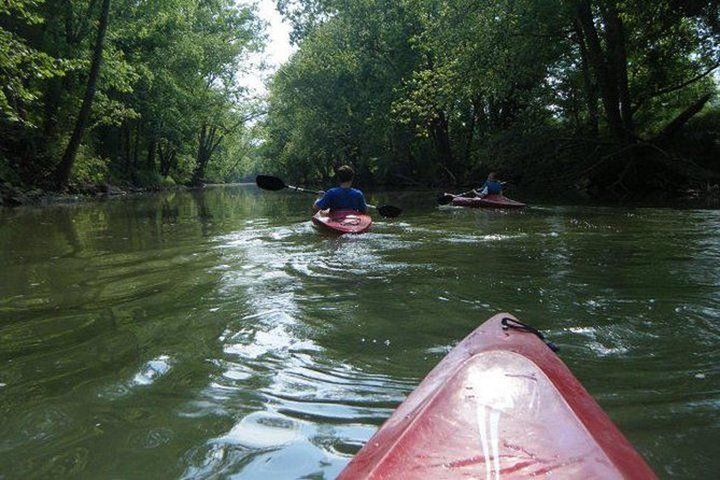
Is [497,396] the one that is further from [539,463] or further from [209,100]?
[209,100]

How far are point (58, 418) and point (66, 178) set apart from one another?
66.3 feet

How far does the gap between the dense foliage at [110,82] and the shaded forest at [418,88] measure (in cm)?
8

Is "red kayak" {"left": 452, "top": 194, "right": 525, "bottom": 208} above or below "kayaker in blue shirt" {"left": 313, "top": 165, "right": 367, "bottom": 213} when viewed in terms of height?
below

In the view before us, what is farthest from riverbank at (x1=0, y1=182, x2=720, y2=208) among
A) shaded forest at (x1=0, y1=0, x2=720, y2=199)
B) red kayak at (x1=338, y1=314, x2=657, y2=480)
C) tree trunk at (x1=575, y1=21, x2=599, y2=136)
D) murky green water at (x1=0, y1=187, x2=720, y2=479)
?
red kayak at (x1=338, y1=314, x2=657, y2=480)

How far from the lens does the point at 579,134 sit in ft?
60.7

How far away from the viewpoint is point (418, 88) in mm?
26422

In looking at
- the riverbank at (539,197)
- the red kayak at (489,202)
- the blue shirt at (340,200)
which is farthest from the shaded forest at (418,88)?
the blue shirt at (340,200)

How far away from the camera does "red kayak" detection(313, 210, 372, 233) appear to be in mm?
8891

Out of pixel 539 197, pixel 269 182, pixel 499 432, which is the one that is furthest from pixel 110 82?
pixel 499 432

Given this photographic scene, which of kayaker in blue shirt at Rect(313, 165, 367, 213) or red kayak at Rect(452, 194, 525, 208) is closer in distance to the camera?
kayaker in blue shirt at Rect(313, 165, 367, 213)

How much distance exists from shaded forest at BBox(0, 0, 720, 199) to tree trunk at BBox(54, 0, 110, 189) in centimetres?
5

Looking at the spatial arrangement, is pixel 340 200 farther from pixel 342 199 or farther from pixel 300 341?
pixel 300 341

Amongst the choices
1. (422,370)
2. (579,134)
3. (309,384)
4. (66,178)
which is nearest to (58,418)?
(309,384)

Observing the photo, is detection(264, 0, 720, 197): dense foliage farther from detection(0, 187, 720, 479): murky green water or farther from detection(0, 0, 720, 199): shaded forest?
detection(0, 187, 720, 479): murky green water
